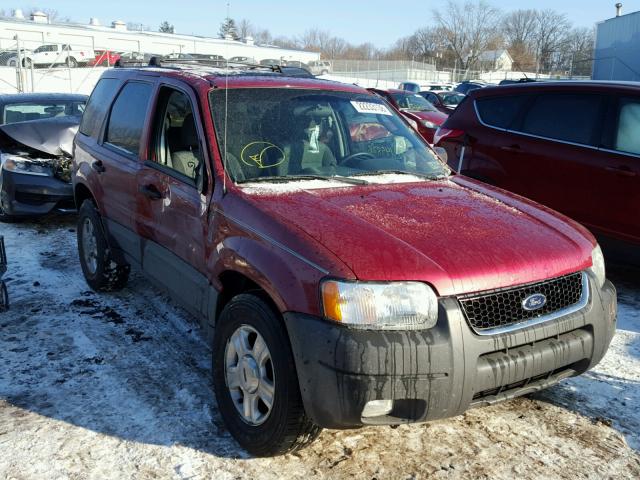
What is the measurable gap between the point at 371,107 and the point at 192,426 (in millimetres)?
2391

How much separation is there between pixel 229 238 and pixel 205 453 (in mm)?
1060

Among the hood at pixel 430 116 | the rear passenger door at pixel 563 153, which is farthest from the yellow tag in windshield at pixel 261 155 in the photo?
the hood at pixel 430 116

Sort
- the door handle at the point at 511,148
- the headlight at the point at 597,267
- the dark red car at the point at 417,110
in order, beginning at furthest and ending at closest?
the dark red car at the point at 417,110, the door handle at the point at 511,148, the headlight at the point at 597,267

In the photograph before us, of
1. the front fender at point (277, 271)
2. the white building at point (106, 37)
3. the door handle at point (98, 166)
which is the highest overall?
the white building at point (106, 37)

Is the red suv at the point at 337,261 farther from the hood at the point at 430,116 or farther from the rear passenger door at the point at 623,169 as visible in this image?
the hood at the point at 430,116

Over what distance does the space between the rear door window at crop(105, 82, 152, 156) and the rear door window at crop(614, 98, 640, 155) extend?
391cm

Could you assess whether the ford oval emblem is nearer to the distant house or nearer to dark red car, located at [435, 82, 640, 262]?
dark red car, located at [435, 82, 640, 262]

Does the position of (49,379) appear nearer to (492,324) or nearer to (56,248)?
(492,324)

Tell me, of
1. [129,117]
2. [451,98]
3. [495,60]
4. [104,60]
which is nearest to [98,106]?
[129,117]

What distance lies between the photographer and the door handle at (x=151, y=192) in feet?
13.2

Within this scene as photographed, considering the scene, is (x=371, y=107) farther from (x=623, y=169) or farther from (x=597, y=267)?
(x=623, y=169)

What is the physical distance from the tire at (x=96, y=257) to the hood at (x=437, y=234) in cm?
239

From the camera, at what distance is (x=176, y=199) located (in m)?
3.83

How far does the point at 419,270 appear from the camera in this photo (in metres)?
2.69
